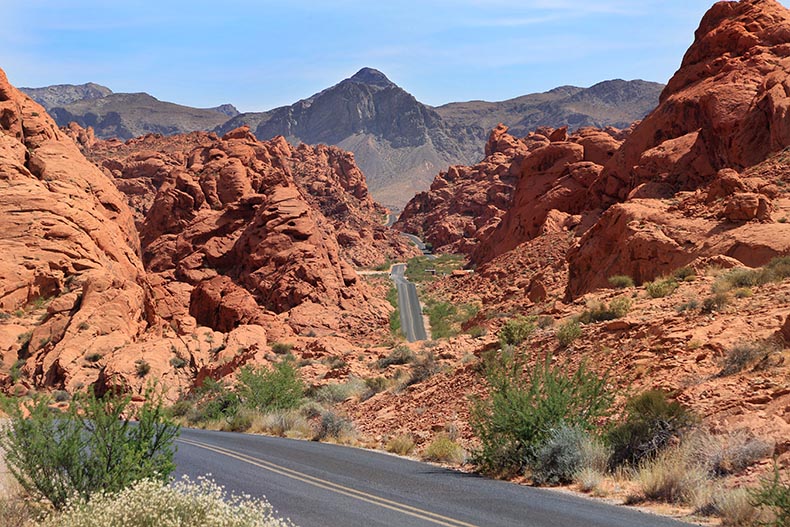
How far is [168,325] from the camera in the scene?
145 ft

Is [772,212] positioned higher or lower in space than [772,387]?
higher

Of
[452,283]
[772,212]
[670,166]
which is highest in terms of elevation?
[670,166]

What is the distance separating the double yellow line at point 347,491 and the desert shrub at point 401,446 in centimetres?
359

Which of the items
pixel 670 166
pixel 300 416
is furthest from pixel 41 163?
pixel 670 166

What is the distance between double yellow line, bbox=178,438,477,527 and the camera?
30.0 ft

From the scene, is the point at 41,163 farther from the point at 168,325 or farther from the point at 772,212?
the point at 772,212

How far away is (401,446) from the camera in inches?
687

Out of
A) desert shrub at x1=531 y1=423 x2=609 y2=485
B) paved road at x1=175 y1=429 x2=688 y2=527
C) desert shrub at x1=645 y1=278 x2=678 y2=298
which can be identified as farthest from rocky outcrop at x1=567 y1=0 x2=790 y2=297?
paved road at x1=175 y1=429 x2=688 y2=527

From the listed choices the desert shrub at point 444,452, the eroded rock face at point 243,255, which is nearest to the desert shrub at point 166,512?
the desert shrub at point 444,452

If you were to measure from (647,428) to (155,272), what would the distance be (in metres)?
50.1

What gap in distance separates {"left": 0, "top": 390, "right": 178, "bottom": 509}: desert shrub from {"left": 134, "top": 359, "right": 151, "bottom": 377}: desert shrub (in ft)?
80.3

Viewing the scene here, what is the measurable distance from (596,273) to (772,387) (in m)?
21.7

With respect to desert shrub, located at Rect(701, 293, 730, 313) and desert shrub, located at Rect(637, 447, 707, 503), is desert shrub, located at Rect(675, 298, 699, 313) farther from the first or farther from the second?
desert shrub, located at Rect(637, 447, 707, 503)

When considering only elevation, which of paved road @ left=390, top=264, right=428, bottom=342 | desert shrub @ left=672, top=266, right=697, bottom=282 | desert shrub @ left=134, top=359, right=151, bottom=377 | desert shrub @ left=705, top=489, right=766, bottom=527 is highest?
desert shrub @ left=672, top=266, right=697, bottom=282
